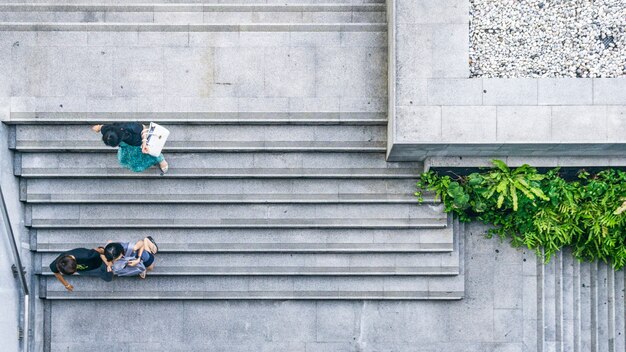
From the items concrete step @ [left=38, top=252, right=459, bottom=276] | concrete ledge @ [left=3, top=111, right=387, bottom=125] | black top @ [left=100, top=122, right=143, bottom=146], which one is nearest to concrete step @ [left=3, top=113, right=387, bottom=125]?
concrete ledge @ [left=3, top=111, right=387, bottom=125]

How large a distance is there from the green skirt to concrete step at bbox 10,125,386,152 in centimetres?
77

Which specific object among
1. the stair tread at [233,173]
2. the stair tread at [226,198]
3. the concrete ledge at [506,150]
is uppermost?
the concrete ledge at [506,150]

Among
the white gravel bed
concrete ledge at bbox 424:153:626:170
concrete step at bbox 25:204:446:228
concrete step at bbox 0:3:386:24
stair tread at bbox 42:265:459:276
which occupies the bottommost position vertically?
stair tread at bbox 42:265:459:276

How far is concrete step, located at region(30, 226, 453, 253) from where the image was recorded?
1206 cm

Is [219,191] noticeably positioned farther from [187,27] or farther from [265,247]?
[187,27]

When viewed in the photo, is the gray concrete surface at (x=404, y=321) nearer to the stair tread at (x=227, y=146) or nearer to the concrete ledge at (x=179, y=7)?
the stair tread at (x=227, y=146)

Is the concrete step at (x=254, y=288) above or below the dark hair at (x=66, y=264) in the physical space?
below

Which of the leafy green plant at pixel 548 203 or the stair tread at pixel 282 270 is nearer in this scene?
the leafy green plant at pixel 548 203

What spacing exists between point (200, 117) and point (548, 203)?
23.7ft

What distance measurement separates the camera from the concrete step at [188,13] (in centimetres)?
1181

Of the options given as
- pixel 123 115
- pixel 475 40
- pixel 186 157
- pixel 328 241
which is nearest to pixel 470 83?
pixel 475 40

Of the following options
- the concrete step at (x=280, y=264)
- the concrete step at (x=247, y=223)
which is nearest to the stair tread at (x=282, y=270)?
the concrete step at (x=280, y=264)

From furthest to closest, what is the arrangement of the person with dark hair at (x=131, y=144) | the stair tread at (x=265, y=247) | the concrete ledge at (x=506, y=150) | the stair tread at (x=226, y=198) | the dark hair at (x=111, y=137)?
the stair tread at (x=265, y=247) → the stair tread at (x=226, y=198) → the concrete ledge at (x=506, y=150) → the person with dark hair at (x=131, y=144) → the dark hair at (x=111, y=137)

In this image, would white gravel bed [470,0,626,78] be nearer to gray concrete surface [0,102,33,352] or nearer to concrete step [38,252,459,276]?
concrete step [38,252,459,276]
